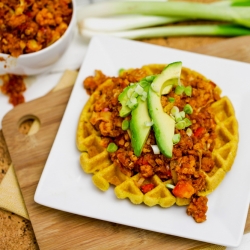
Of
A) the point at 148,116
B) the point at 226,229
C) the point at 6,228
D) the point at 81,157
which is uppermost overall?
the point at 148,116

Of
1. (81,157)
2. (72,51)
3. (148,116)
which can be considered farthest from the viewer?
(72,51)

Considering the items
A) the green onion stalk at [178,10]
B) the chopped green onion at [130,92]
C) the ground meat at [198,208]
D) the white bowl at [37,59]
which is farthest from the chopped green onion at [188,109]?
the green onion stalk at [178,10]

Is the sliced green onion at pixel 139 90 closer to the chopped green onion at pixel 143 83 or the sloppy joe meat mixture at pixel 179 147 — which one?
the chopped green onion at pixel 143 83

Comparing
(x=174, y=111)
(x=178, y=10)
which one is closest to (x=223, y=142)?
(x=174, y=111)

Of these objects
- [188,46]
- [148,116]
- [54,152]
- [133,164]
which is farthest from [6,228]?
[188,46]

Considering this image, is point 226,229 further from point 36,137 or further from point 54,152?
point 36,137

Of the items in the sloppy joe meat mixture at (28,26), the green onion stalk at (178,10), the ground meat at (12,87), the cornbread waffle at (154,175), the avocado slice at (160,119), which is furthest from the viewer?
the green onion stalk at (178,10)
